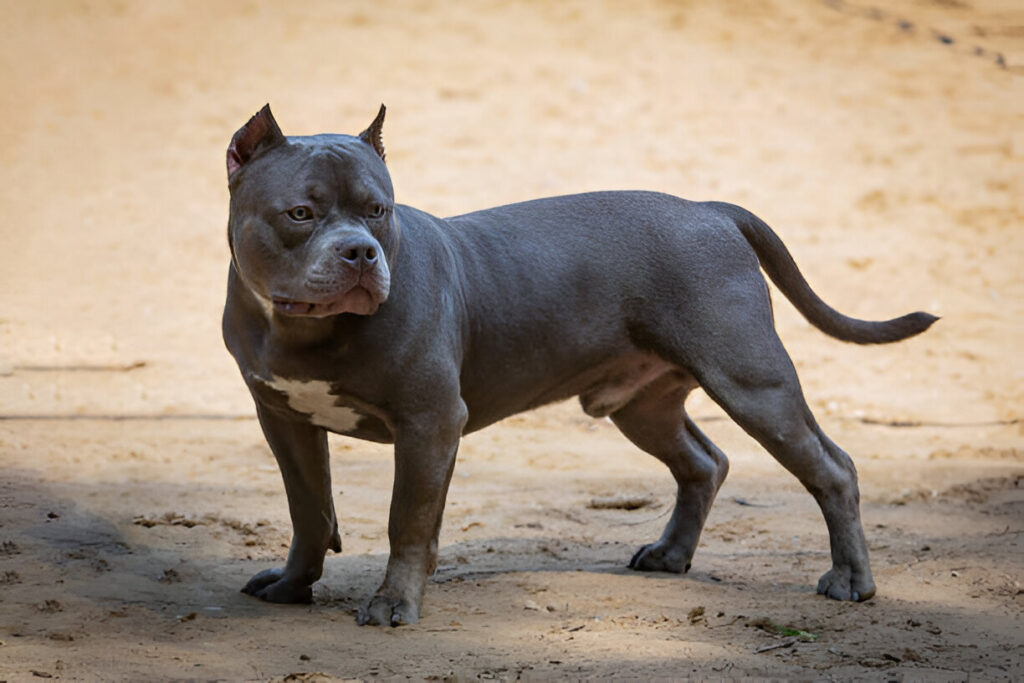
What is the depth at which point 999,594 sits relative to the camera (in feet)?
15.7

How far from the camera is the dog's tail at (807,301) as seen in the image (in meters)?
5.24

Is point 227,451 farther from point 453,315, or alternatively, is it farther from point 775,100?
point 775,100

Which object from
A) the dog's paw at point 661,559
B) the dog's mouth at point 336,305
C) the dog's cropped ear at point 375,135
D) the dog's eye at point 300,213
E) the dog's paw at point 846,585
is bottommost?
the dog's paw at point 661,559

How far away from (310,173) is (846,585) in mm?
2625

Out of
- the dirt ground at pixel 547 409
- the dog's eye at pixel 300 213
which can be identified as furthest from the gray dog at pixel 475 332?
the dirt ground at pixel 547 409

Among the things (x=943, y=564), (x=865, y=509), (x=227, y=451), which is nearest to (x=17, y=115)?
(x=227, y=451)

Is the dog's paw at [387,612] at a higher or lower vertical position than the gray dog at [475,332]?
lower

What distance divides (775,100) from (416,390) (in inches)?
425

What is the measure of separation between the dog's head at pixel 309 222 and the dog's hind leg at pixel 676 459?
1730mm

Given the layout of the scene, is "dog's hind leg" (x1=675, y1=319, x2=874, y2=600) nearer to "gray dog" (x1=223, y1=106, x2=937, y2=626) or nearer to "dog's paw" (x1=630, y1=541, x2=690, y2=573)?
"gray dog" (x1=223, y1=106, x2=937, y2=626)

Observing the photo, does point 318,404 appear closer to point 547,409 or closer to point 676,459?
point 676,459

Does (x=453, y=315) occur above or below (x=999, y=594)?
above

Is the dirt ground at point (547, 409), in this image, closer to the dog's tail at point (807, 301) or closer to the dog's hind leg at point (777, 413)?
the dog's hind leg at point (777, 413)

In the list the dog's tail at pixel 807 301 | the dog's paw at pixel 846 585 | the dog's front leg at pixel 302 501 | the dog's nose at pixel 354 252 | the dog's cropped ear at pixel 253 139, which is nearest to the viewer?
the dog's nose at pixel 354 252
